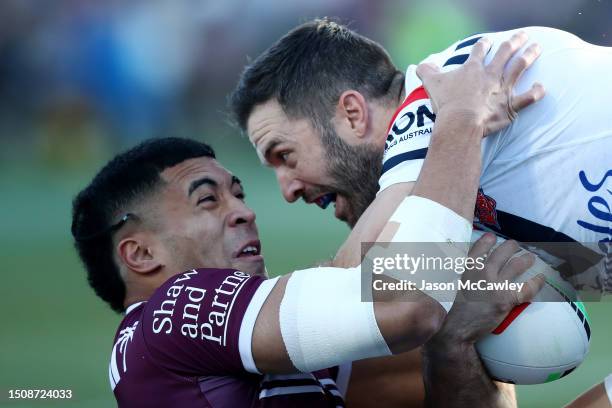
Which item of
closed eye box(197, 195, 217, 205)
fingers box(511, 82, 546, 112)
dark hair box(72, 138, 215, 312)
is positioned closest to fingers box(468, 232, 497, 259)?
fingers box(511, 82, 546, 112)

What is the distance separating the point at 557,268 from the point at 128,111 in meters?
7.62

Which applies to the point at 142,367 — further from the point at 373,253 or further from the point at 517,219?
the point at 517,219

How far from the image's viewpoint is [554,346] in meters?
2.49

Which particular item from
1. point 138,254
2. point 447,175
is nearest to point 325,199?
point 138,254

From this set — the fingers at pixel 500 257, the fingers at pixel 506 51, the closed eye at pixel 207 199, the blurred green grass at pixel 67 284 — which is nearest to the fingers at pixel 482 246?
the fingers at pixel 500 257

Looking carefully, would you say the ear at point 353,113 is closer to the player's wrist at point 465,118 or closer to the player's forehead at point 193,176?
the player's forehead at point 193,176

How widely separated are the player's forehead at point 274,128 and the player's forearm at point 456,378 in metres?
0.91

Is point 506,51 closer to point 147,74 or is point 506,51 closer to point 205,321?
point 205,321

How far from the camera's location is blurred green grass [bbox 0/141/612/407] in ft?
21.2

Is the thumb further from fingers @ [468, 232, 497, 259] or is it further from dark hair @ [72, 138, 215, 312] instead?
dark hair @ [72, 138, 215, 312]

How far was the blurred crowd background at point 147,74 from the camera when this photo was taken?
30.2 ft

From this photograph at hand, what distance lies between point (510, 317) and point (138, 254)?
1.40 m

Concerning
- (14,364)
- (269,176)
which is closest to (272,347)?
(14,364)

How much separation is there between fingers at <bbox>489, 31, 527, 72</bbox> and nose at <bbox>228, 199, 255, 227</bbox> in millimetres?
1152
